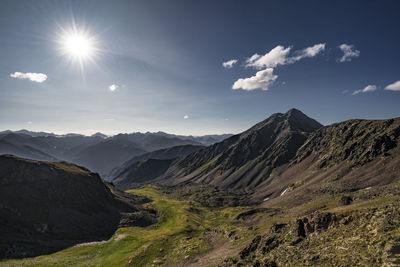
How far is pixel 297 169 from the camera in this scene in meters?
185

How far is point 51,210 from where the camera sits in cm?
9338

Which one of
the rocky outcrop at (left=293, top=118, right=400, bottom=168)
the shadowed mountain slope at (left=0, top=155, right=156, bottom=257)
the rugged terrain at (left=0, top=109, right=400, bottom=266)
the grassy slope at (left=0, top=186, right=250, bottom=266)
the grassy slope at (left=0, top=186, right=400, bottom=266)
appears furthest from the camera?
the rocky outcrop at (left=293, top=118, right=400, bottom=168)

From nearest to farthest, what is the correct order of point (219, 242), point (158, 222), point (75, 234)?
point (219, 242)
point (75, 234)
point (158, 222)

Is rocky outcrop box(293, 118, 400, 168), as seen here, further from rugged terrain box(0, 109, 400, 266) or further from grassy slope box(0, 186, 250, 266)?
grassy slope box(0, 186, 250, 266)

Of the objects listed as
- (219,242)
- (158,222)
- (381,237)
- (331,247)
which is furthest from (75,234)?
(381,237)

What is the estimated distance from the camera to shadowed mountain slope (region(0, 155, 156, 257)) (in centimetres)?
7425

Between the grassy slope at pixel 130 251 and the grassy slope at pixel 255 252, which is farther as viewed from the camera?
the grassy slope at pixel 130 251

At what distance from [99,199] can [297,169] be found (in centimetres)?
16678

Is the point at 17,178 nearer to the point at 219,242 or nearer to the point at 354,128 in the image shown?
the point at 219,242

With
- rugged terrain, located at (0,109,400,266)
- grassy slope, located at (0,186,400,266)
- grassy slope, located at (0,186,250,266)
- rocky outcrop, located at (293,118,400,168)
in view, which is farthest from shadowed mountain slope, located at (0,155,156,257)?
rocky outcrop, located at (293,118,400,168)

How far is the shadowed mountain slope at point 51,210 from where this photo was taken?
2923 inches

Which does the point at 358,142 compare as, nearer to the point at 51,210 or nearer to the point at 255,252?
the point at 255,252

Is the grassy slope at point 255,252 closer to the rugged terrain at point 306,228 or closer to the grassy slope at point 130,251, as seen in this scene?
→ the grassy slope at point 130,251

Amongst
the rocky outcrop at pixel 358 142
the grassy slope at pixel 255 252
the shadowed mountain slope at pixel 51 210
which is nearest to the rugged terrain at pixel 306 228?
the grassy slope at pixel 255 252
